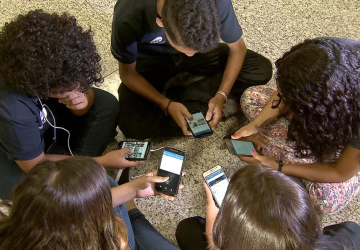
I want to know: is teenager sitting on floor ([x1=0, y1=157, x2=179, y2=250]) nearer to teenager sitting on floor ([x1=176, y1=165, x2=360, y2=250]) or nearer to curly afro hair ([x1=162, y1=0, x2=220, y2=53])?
teenager sitting on floor ([x1=176, y1=165, x2=360, y2=250])

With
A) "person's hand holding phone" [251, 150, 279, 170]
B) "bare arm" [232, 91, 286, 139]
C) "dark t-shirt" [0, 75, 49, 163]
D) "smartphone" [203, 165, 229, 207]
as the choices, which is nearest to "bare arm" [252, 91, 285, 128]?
"bare arm" [232, 91, 286, 139]

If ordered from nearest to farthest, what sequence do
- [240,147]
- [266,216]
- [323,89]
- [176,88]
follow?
[266,216], [323,89], [240,147], [176,88]

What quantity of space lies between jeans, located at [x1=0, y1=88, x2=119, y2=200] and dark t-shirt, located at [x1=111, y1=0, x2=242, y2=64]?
0.67ft

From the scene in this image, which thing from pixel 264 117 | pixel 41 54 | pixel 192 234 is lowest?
pixel 192 234

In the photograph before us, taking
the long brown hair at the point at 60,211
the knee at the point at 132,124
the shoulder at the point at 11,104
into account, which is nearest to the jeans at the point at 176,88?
the knee at the point at 132,124

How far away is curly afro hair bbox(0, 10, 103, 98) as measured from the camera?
758mm

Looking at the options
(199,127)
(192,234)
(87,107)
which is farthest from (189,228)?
(87,107)

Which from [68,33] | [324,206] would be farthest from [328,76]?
[68,33]

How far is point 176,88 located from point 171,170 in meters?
0.43

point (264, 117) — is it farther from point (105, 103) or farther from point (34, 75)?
point (34, 75)

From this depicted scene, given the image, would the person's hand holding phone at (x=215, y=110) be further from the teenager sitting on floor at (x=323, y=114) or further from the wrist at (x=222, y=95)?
the teenager sitting on floor at (x=323, y=114)

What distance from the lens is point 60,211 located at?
0.59 m

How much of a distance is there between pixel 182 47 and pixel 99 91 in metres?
0.46

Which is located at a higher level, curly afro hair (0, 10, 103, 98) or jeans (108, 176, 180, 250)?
curly afro hair (0, 10, 103, 98)
